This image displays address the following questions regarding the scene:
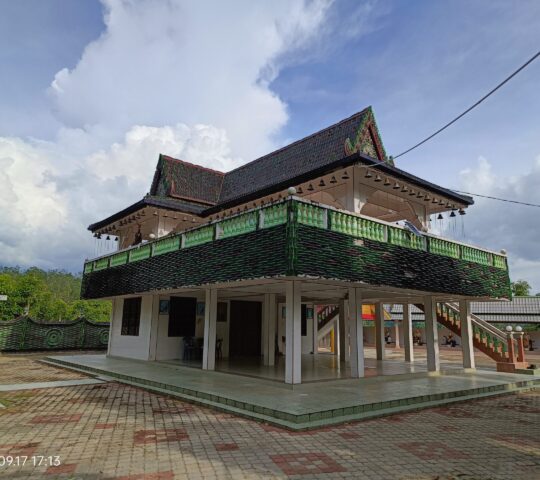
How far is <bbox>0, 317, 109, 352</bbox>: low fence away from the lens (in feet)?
72.4

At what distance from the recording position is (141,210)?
15.2 meters

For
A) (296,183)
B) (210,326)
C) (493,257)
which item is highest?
(296,183)

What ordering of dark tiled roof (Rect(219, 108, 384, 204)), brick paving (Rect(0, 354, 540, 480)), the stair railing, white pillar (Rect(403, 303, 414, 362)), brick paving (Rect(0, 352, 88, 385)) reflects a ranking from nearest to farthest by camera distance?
brick paving (Rect(0, 354, 540, 480)), brick paving (Rect(0, 352, 88, 385)), dark tiled roof (Rect(219, 108, 384, 204)), the stair railing, white pillar (Rect(403, 303, 414, 362))

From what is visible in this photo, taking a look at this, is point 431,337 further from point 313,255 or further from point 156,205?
point 156,205

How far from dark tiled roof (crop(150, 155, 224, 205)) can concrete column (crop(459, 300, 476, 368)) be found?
36.3ft

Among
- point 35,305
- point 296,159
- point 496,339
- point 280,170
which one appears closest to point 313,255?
point 296,159

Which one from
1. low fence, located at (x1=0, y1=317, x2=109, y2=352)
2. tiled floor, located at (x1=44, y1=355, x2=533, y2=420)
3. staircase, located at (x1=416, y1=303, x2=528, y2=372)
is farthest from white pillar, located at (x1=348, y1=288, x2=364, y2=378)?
low fence, located at (x1=0, y1=317, x2=109, y2=352)

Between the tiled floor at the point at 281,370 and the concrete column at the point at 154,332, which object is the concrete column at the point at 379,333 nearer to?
the tiled floor at the point at 281,370

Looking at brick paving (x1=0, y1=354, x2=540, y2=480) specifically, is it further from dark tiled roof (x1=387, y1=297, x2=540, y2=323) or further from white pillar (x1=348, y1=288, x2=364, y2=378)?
dark tiled roof (x1=387, y1=297, x2=540, y2=323)

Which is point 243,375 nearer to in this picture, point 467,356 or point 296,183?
point 296,183

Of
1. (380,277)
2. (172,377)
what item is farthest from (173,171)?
(380,277)

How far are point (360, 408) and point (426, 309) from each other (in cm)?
673

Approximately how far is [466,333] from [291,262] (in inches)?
379

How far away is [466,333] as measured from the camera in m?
14.8
